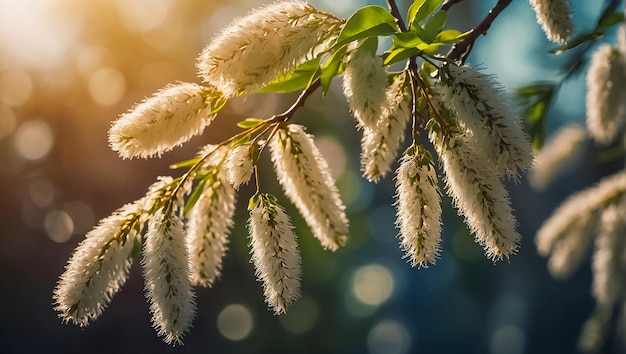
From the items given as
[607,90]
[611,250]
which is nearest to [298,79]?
[607,90]

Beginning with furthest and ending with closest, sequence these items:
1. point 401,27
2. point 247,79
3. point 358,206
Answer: point 358,206, point 401,27, point 247,79

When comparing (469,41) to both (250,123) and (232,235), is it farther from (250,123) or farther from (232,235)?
(232,235)

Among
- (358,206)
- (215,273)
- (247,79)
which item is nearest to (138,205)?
(215,273)

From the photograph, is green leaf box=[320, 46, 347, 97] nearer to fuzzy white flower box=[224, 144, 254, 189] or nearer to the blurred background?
fuzzy white flower box=[224, 144, 254, 189]

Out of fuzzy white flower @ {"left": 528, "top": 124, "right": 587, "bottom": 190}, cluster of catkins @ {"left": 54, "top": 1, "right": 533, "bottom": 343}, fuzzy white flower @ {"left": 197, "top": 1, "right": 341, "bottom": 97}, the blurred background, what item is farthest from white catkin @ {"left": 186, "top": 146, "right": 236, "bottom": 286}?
the blurred background

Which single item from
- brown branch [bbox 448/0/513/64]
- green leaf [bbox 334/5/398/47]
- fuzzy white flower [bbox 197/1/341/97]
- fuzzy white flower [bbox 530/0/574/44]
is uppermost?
fuzzy white flower [bbox 197/1/341/97]

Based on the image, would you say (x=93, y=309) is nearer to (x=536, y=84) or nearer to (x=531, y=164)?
(x=531, y=164)

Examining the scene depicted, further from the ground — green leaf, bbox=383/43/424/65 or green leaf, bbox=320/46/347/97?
green leaf, bbox=320/46/347/97

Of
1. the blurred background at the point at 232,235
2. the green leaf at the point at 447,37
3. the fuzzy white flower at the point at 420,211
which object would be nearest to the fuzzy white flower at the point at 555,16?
the green leaf at the point at 447,37
